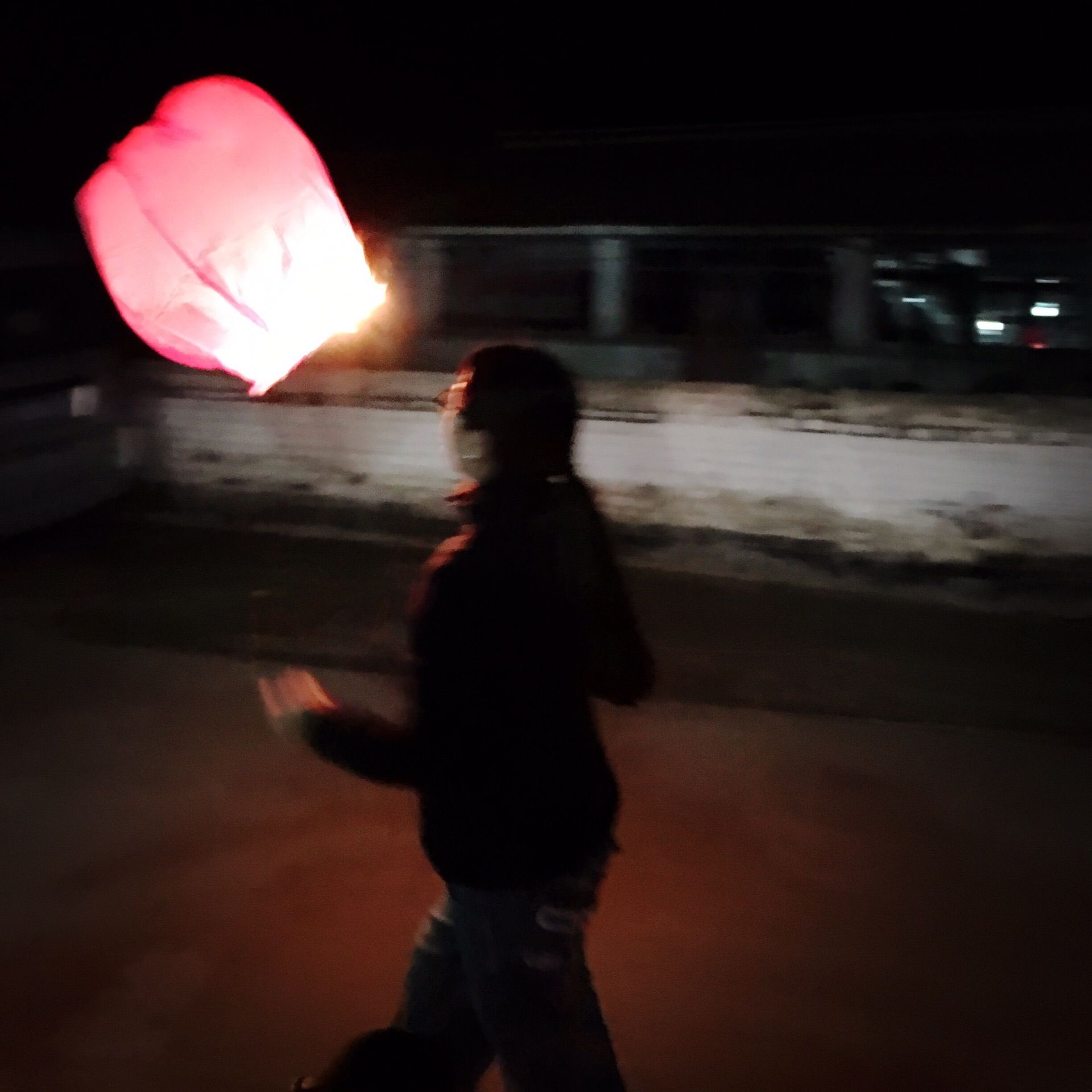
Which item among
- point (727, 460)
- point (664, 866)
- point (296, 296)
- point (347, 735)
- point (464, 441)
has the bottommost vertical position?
point (664, 866)

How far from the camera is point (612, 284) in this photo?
10.0 metres

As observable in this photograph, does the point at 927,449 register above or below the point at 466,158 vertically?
below

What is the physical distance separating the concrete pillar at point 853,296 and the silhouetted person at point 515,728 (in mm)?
7743

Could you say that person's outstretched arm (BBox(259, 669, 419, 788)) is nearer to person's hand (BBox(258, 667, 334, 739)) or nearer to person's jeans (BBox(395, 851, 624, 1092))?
person's hand (BBox(258, 667, 334, 739))

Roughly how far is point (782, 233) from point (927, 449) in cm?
233

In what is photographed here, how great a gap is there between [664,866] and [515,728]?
2.23 metres

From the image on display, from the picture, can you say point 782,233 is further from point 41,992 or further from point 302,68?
point 41,992

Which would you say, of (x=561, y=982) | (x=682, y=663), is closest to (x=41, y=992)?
(x=561, y=982)

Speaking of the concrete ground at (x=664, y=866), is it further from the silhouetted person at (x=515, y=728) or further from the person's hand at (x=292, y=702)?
the person's hand at (x=292, y=702)

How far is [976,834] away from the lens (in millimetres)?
4105

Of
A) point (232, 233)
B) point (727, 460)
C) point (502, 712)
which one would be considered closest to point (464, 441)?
point (502, 712)

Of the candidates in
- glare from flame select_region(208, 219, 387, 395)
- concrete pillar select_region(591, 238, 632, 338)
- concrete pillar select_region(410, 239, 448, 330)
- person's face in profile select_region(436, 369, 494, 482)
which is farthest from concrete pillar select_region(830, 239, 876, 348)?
person's face in profile select_region(436, 369, 494, 482)

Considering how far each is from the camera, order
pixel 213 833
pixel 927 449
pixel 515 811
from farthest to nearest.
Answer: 1. pixel 927 449
2. pixel 213 833
3. pixel 515 811

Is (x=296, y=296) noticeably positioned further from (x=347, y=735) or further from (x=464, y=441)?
(x=347, y=735)
